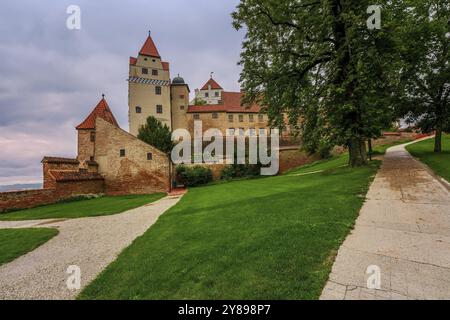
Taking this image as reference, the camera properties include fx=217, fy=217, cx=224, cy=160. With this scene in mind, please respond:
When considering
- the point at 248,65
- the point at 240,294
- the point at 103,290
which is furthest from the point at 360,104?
the point at 103,290

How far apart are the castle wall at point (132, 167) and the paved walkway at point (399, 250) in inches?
796

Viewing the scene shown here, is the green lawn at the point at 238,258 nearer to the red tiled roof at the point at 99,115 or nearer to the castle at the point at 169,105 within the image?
the red tiled roof at the point at 99,115

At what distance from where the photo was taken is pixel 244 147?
3425cm

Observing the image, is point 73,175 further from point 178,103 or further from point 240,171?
point 178,103

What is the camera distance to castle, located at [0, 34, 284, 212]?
21016mm

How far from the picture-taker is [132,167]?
23672mm

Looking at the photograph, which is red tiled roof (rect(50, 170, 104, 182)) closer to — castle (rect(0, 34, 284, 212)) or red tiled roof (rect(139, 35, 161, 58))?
castle (rect(0, 34, 284, 212))

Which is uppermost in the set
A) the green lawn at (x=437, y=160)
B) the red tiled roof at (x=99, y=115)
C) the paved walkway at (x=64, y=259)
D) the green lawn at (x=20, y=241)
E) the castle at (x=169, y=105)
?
the castle at (x=169, y=105)

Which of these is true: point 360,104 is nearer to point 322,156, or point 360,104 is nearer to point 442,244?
point 442,244

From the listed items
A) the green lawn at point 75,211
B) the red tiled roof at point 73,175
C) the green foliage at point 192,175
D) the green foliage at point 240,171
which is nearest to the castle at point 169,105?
the green foliage at point 240,171

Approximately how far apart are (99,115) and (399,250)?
33423 mm

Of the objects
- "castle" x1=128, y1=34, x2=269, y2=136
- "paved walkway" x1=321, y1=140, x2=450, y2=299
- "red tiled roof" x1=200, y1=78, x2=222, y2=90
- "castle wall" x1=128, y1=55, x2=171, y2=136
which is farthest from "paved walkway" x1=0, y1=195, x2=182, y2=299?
"red tiled roof" x1=200, y1=78, x2=222, y2=90

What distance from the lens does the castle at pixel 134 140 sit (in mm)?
21016

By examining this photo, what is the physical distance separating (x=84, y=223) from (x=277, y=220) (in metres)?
9.92
